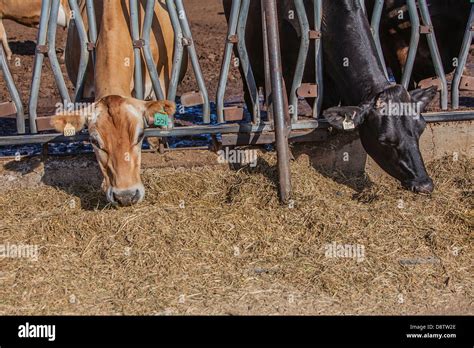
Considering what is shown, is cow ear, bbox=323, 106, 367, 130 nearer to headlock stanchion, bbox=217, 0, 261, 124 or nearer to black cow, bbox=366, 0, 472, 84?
headlock stanchion, bbox=217, 0, 261, 124

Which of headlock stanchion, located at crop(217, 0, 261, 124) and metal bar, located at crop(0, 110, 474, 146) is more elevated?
headlock stanchion, located at crop(217, 0, 261, 124)

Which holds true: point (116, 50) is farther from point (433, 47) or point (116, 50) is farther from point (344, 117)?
point (433, 47)

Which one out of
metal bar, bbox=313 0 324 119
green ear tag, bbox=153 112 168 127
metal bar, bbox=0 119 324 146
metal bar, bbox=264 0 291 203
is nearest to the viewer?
green ear tag, bbox=153 112 168 127

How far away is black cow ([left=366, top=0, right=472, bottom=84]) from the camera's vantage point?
819cm

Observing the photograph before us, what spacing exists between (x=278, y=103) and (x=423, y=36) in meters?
2.62

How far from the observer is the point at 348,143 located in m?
7.02

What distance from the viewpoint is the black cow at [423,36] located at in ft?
26.9

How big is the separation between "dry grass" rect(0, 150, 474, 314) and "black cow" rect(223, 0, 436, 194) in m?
0.27

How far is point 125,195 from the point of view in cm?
596

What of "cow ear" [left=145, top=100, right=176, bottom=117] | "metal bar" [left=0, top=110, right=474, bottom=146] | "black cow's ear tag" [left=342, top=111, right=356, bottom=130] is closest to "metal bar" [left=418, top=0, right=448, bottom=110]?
"metal bar" [left=0, top=110, right=474, bottom=146]

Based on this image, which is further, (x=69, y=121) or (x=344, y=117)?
(x=344, y=117)

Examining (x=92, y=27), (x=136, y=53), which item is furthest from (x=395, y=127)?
(x=92, y=27)

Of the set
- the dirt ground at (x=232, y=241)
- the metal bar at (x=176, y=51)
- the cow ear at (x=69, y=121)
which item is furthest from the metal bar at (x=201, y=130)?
the cow ear at (x=69, y=121)
